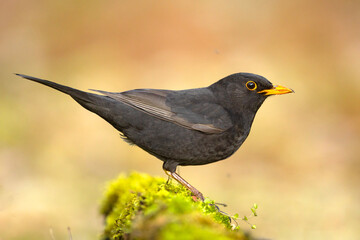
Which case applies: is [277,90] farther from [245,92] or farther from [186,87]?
[186,87]

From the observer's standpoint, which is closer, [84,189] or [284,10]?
[84,189]

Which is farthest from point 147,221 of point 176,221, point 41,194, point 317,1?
point 317,1

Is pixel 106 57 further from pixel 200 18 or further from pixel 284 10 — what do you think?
pixel 284 10

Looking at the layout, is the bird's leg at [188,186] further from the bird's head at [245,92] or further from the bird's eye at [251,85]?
the bird's eye at [251,85]

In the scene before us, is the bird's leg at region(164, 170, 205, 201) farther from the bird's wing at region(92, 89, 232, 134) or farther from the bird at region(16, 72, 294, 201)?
the bird's wing at region(92, 89, 232, 134)

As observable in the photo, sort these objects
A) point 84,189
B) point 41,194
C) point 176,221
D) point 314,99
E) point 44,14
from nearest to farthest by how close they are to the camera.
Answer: point 176,221 → point 41,194 → point 84,189 → point 314,99 → point 44,14

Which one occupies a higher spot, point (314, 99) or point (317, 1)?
point (317, 1)

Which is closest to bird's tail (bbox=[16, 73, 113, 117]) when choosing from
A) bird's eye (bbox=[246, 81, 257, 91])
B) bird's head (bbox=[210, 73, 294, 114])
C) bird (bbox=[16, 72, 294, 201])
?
bird (bbox=[16, 72, 294, 201])

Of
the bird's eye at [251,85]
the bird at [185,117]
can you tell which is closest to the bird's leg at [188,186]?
the bird at [185,117]
